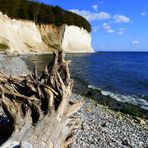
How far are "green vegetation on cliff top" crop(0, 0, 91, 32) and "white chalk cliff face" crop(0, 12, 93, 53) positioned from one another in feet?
6.04

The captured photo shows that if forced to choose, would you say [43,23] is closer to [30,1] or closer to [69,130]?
[30,1]

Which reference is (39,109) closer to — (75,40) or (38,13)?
(38,13)

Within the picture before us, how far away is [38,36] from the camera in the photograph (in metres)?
90.2

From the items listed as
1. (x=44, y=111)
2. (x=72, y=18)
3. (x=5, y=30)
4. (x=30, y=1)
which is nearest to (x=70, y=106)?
(x=44, y=111)

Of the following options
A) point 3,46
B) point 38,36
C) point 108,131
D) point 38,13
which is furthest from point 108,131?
point 38,13

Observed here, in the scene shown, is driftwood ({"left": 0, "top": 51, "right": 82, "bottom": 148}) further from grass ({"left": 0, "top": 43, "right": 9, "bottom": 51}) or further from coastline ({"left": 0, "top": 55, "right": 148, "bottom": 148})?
grass ({"left": 0, "top": 43, "right": 9, "bottom": 51})

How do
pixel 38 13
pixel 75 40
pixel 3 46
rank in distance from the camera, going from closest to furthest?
pixel 3 46 < pixel 38 13 < pixel 75 40

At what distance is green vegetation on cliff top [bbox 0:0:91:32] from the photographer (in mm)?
81062

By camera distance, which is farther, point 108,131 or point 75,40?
point 75,40

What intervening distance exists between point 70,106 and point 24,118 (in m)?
1.57

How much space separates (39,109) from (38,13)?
3621 inches

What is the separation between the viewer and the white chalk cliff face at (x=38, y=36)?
238ft

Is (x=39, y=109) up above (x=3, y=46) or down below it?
above

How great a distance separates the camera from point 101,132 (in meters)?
12.3
